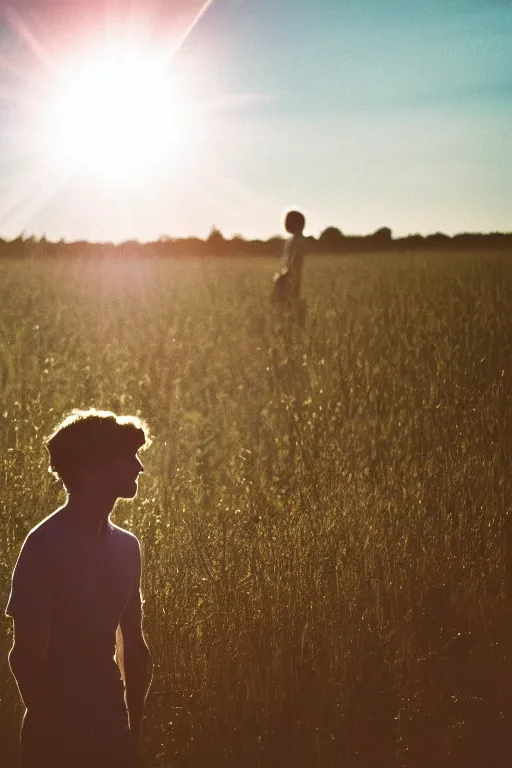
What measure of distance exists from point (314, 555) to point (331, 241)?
4545 cm

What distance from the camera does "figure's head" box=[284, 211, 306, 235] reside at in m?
11.0

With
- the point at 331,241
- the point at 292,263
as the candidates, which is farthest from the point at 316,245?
the point at 292,263

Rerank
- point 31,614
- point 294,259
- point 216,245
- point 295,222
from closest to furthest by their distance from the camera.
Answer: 1. point 31,614
2. point 295,222
3. point 294,259
4. point 216,245

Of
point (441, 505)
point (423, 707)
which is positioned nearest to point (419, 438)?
point (441, 505)

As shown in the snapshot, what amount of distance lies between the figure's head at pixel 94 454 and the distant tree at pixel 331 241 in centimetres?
4633

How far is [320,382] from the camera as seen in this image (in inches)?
233

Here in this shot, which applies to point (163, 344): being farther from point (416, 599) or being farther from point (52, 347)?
point (416, 599)

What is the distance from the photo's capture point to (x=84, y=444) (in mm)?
1675

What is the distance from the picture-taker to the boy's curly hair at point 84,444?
1679 mm

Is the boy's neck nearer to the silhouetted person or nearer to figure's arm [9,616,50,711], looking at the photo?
the silhouetted person

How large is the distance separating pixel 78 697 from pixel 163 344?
24.3 feet

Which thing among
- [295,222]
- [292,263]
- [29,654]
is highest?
[295,222]

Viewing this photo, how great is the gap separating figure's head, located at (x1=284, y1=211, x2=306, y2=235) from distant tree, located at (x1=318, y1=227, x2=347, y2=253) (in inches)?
1443

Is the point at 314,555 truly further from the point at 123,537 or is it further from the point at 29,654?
the point at 29,654
